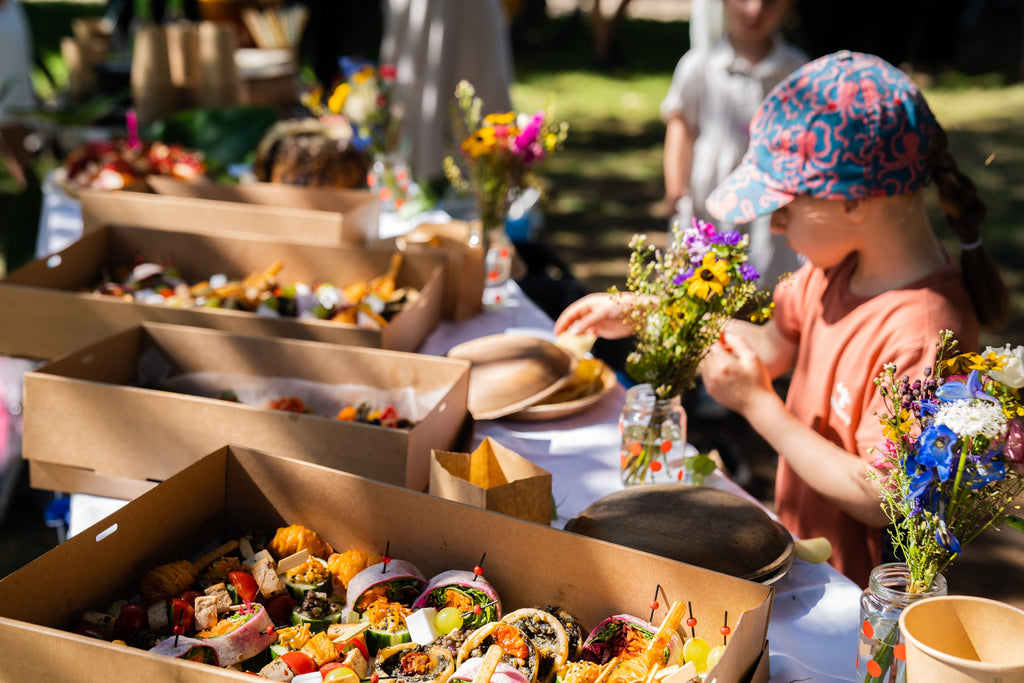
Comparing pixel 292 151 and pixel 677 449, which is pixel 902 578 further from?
pixel 292 151

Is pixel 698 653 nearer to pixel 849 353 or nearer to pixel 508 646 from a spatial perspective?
pixel 508 646

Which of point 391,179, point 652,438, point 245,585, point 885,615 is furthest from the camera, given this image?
point 391,179

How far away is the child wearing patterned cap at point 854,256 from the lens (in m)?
1.56

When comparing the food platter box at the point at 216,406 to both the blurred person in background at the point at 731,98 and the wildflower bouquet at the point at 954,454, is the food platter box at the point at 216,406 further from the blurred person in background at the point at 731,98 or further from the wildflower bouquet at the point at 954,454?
the blurred person in background at the point at 731,98

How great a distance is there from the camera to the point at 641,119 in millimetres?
9188

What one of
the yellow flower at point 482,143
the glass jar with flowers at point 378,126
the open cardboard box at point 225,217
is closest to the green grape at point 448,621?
the yellow flower at point 482,143

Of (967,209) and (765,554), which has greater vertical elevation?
(967,209)

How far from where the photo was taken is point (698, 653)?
1.13 meters

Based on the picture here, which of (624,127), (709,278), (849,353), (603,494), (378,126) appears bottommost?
(624,127)

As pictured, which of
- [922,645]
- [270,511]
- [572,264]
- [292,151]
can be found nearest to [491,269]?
[292,151]

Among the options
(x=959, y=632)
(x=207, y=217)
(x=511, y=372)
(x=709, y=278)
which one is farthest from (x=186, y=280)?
(x=959, y=632)

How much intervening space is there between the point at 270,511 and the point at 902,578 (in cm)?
90

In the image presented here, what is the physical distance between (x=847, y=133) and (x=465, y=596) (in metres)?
0.95

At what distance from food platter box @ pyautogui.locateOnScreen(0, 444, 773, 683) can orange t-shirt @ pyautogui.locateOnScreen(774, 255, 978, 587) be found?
22.6 inches
